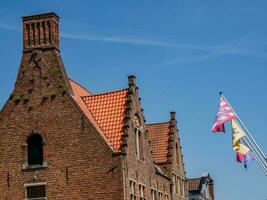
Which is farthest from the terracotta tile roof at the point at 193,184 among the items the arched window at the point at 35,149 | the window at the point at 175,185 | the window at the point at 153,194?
the arched window at the point at 35,149

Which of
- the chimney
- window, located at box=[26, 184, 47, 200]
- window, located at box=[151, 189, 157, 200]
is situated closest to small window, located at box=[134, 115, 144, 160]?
window, located at box=[151, 189, 157, 200]

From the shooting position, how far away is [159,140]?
2109 inches

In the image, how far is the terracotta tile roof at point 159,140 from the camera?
5238 centimetres

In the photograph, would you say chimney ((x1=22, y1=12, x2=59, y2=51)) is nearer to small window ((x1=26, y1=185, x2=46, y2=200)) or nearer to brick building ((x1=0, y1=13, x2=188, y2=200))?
brick building ((x1=0, y1=13, x2=188, y2=200))

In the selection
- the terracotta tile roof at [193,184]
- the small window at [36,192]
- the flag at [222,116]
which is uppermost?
the terracotta tile roof at [193,184]

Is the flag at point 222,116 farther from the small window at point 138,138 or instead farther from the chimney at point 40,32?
the chimney at point 40,32

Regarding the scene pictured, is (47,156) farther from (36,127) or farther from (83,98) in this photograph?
(83,98)

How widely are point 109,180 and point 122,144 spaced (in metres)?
2.13

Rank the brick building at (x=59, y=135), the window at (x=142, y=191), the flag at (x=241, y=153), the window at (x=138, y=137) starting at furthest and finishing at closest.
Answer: the window at (x=138, y=137) → the window at (x=142, y=191) → the brick building at (x=59, y=135) → the flag at (x=241, y=153)

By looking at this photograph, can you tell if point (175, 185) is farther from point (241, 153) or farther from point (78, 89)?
point (241, 153)

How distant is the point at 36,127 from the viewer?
40.2 metres

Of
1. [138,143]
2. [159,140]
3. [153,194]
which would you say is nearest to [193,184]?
[159,140]

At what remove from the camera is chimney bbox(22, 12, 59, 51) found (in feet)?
136

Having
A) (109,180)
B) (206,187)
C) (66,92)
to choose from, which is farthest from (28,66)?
(206,187)
